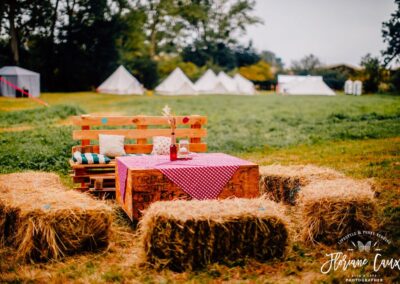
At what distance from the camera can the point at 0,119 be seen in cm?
1286

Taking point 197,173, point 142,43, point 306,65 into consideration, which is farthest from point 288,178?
point 306,65

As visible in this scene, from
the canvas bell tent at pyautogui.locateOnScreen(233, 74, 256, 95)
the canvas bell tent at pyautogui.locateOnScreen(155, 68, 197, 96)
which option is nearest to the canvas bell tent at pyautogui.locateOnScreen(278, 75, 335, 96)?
the canvas bell tent at pyautogui.locateOnScreen(233, 74, 256, 95)

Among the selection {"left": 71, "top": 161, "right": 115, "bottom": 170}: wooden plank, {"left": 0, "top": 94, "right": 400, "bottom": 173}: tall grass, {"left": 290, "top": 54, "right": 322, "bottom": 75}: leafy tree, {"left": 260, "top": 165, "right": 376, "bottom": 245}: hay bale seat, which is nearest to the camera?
{"left": 260, "top": 165, "right": 376, "bottom": 245}: hay bale seat

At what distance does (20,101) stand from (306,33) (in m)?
9.72

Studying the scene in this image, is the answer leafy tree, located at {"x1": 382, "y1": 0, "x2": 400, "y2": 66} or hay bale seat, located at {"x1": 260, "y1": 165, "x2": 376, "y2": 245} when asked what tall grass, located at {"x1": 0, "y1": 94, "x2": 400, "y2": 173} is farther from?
hay bale seat, located at {"x1": 260, "y1": 165, "x2": 376, "y2": 245}

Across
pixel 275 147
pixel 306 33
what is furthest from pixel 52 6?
pixel 275 147

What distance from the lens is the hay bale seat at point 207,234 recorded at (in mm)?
4113

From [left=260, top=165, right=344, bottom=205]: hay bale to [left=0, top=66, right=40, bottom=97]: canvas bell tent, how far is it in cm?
1151

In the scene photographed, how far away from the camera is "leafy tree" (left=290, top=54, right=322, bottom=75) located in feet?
186

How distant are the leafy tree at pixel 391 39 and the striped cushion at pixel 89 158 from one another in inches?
259

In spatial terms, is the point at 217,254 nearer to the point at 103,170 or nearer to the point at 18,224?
the point at 18,224

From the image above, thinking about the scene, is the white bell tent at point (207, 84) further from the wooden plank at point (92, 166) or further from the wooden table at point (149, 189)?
the wooden table at point (149, 189)

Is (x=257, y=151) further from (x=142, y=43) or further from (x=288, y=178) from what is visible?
(x=142, y=43)

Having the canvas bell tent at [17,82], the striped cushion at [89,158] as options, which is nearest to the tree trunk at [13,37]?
the canvas bell tent at [17,82]
